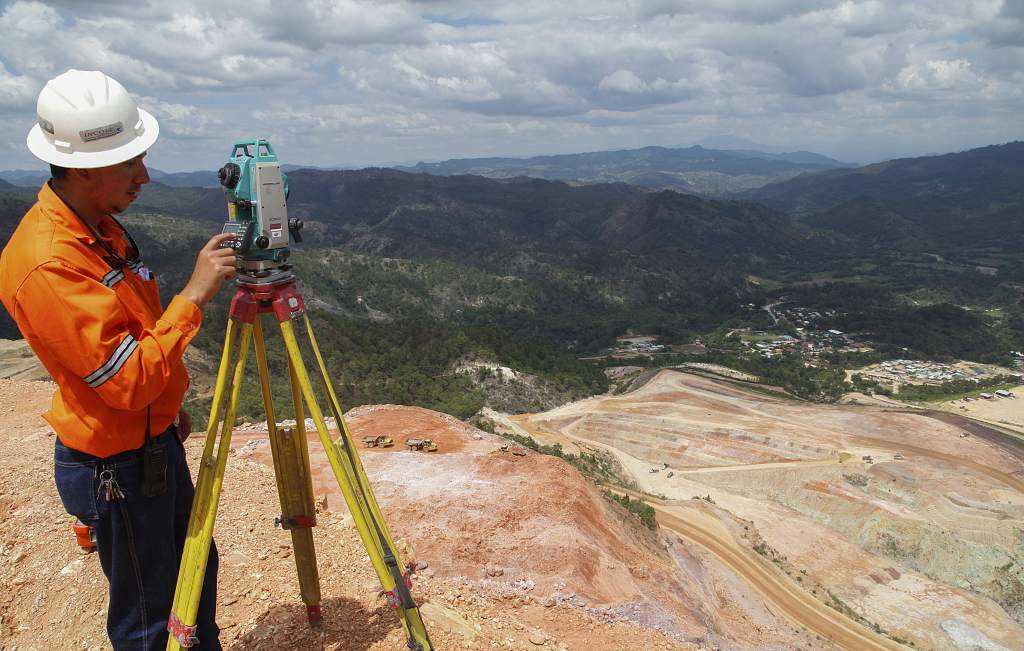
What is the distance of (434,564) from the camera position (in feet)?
29.4

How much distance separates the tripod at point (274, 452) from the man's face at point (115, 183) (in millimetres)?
749

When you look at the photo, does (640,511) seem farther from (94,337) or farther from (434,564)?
(94,337)

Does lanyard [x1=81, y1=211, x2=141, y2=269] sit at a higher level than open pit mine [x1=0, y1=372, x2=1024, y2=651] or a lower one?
higher

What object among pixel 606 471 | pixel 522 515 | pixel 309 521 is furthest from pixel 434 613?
pixel 606 471

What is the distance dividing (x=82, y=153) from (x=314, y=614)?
13.9ft

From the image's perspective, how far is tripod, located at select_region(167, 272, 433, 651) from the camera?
11.2ft

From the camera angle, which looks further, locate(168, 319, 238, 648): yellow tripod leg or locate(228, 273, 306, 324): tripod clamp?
locate(228, 273, 306, 324): tripod clamp

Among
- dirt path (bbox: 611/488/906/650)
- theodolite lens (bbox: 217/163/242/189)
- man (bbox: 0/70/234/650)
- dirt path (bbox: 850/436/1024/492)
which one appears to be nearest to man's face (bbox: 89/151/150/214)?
man (bbox: 0/70/234/650)

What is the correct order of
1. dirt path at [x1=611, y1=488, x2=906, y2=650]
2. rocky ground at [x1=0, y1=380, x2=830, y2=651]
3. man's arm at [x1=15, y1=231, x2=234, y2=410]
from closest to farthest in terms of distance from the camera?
man's arm at [x1=15, y1=231, x2=234, y2=410], rocky ground at [x1=0, y1=380, x2=830, y2=651], dirt path at [x1=611, y1=488, x2=906, y2=650]

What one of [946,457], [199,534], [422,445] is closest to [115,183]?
[199,534]

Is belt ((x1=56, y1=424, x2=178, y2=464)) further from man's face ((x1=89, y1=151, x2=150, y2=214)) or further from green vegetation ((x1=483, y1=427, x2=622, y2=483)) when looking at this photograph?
green vegetation ((x1=483, y1=427, x2=622, y2=483))

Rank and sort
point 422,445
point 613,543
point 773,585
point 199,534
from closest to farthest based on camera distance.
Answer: point 199,534
point 613,543
point 422,445
point 773,585

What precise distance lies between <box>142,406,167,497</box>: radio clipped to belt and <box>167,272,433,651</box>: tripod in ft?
0.73

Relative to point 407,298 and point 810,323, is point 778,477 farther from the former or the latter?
point 407,298
